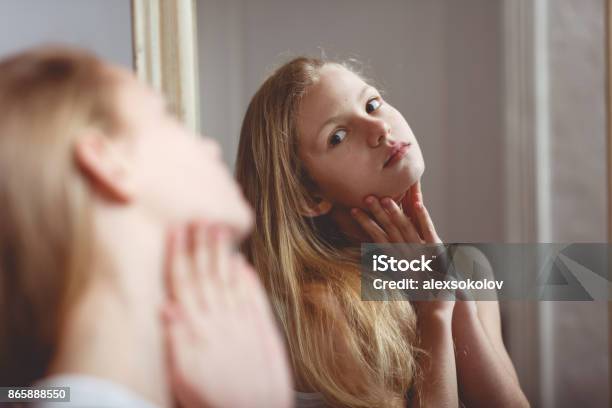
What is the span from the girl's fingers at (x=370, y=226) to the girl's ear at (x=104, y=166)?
327 mm

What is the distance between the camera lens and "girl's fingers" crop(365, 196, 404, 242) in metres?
0.73

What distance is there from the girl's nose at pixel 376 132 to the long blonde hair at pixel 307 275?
8 cm

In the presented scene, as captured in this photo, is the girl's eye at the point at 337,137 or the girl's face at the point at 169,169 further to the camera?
the girl's eye at the point at 337,137

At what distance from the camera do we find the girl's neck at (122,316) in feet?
1.48

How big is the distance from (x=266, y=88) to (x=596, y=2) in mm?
428

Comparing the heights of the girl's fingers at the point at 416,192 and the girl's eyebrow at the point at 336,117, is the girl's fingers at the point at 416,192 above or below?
below

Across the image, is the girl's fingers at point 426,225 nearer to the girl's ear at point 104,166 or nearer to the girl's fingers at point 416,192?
the girl's fingers at point 416,192

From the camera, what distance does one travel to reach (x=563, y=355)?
2.67ft

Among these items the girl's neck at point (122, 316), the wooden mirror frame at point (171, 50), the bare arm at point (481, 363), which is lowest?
the bare arm at point (481, 363)

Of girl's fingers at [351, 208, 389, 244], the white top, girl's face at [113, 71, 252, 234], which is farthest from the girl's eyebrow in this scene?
the white top

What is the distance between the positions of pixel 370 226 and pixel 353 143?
0.32ft

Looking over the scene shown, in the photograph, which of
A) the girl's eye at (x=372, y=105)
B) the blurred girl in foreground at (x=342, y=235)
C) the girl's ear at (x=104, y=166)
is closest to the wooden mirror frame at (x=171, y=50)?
the blurred girl in foreground at (x=342, y=235)

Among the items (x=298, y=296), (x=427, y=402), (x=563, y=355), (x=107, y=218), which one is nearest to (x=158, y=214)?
(x=107, y=218)

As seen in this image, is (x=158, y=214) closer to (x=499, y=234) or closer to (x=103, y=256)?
(x=103, y=256)
